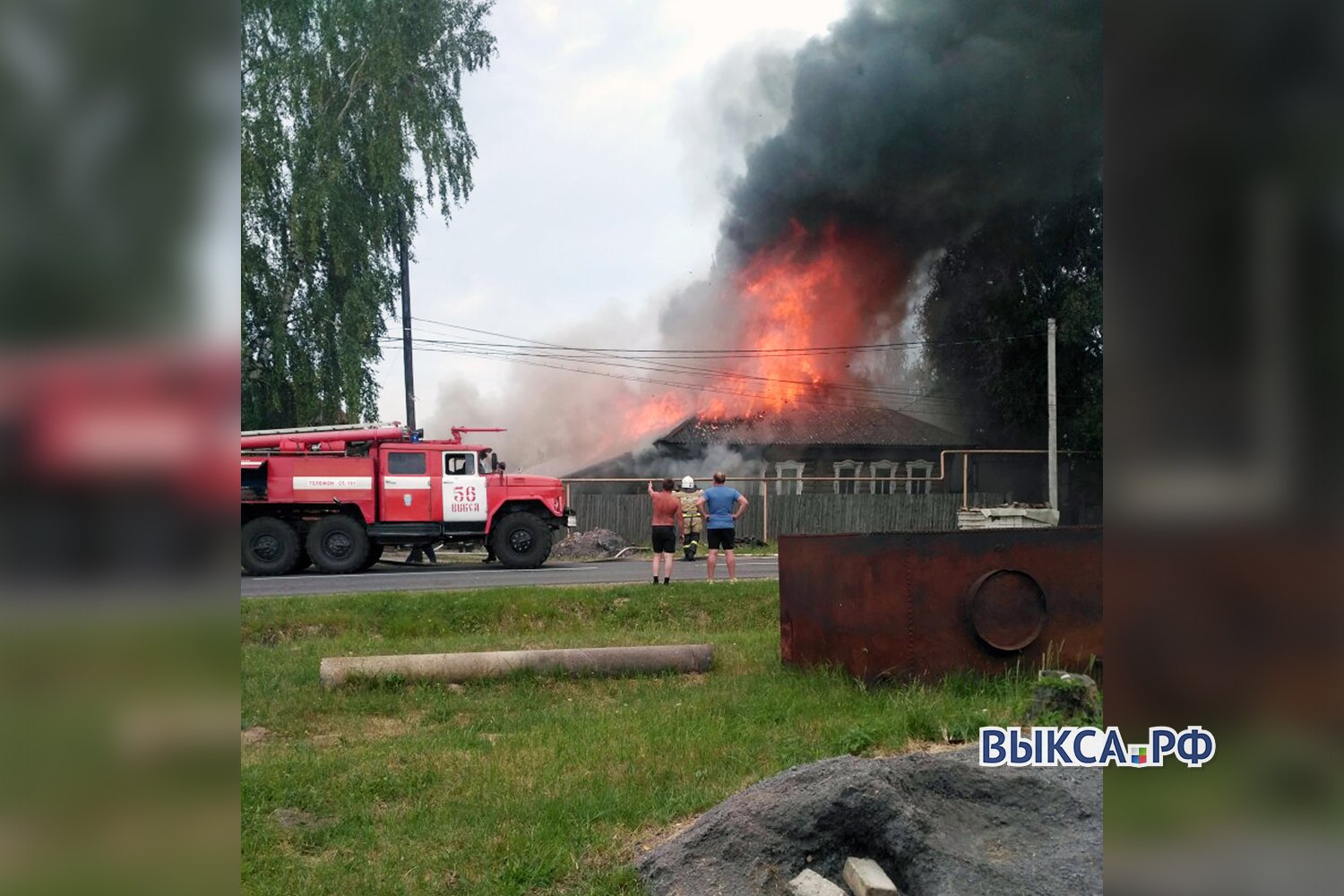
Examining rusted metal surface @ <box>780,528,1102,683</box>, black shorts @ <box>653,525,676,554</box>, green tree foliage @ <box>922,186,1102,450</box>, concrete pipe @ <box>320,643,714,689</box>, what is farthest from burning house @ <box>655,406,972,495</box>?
rusted metal surface @ <box>780,528,1102,683</box>

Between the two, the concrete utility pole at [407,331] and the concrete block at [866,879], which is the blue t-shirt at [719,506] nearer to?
the concrete block at [866,879]

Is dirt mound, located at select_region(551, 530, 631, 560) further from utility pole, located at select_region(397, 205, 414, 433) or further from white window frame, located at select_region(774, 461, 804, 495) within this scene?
white window frame, located at select_region(774, 461, 804, 495)

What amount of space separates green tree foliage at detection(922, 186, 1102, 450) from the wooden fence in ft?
11.7

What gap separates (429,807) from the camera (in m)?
4.80

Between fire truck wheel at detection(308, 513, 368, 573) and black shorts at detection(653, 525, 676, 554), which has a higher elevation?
black shorts at detection(653, 525, 676, 554)

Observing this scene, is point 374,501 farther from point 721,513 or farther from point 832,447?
point 832,447

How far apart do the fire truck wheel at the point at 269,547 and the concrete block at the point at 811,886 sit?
16.7 m

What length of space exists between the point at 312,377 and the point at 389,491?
5.61m

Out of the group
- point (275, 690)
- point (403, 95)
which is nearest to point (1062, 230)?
point (403, 95)

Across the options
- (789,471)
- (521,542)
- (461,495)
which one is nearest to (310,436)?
(461,495)

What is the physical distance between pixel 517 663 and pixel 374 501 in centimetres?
1193

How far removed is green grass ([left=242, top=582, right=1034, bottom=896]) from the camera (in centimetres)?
410

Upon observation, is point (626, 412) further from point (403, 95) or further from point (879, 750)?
point (879, 750)

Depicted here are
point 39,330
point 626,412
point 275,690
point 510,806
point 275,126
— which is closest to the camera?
point 39,330
